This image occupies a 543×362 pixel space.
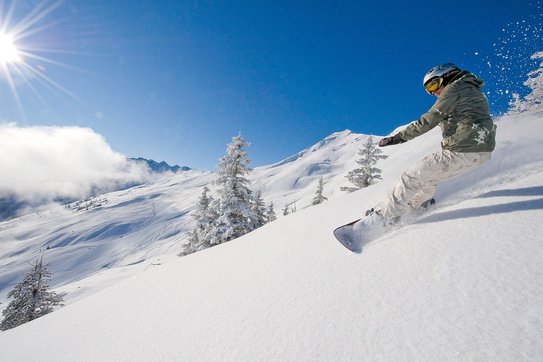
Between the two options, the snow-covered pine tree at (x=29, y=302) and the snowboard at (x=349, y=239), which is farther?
the snow-covered pine tree at (x=29, y=302)

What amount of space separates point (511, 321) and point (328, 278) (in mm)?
1516

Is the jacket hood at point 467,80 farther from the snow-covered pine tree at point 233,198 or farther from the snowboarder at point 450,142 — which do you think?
the snow-covered pine tree at point 233,198

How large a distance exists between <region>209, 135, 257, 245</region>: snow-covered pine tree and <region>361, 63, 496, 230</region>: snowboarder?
54.1ft

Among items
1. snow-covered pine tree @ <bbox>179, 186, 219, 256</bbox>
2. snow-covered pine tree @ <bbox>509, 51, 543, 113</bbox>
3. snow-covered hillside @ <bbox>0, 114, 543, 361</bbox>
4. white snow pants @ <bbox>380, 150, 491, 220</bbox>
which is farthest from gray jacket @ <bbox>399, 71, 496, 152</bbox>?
snow-covered pine tree @ <bbox>179, 186, 219, 256</bbox>

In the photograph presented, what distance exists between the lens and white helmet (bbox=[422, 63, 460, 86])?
3961 mm

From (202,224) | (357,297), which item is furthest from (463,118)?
(202,224)

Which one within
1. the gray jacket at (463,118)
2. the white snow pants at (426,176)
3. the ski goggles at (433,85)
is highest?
the ski goggles at (433,85)

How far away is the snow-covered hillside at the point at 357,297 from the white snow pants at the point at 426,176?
0.30 metres

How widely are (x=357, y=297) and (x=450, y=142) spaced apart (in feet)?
8.70

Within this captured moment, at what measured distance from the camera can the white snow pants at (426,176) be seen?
3.65 meters

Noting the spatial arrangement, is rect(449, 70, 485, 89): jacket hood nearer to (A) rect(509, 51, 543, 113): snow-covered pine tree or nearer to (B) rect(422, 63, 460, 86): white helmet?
(B) rect(422, 63, 460, 86): white helmet

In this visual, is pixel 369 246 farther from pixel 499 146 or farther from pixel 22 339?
pixel 22 339

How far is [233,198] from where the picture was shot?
2014 cm

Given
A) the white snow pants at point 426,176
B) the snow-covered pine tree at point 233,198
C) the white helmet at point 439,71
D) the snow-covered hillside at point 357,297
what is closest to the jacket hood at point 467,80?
the white helmet at point 439,71
